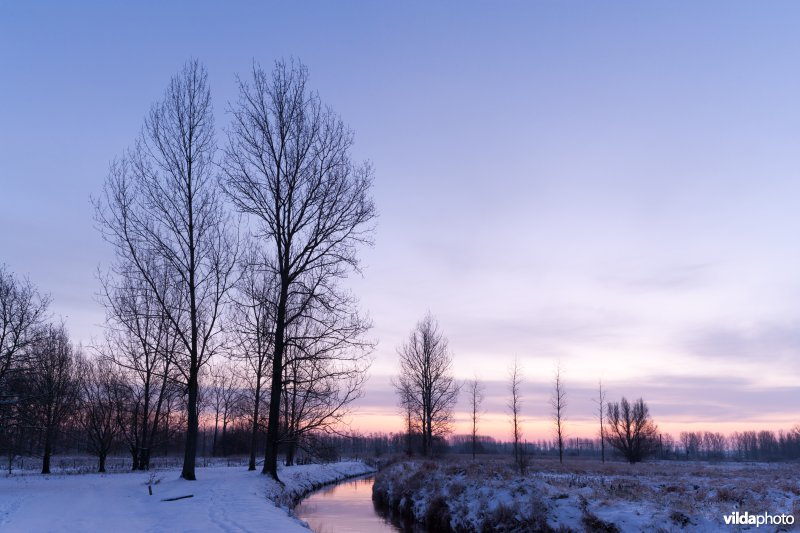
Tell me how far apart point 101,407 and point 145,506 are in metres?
22.4

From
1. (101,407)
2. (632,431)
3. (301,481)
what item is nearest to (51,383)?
(101,407)

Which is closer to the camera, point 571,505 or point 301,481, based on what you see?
point 571,505

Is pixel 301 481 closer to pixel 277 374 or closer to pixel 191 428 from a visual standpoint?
pixel 191 428

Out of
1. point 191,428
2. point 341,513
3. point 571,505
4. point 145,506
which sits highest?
point 191,428

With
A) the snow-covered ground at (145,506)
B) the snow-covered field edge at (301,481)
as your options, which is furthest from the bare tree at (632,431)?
the snow-covered ground at (145,506)

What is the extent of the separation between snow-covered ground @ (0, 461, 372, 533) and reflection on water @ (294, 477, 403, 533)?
177 cm

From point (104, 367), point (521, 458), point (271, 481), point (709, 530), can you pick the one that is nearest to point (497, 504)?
point (709, 530)

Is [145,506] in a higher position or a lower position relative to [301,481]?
higher

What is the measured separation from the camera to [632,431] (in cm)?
5744

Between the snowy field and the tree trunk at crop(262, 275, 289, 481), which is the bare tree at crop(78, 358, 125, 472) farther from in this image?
the snowy field

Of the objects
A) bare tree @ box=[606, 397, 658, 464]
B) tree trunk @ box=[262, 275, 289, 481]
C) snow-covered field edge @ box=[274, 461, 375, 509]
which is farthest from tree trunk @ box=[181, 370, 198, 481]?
bare tree @ box=[606, 397, 658, 464]

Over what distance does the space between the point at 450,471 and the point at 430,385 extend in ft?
77.8

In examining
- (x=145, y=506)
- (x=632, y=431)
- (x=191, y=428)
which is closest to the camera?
(x=145, y=506)

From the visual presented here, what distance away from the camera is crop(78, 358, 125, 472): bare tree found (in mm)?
33438
